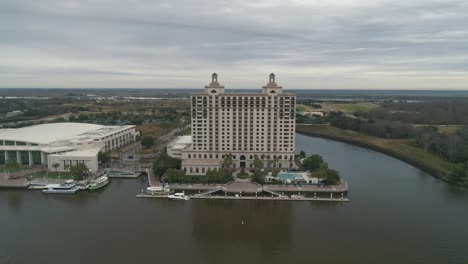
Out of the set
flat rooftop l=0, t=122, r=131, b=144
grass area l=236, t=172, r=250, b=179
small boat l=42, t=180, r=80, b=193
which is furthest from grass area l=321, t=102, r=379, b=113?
small boat l=42, t=180, r=80, b=193

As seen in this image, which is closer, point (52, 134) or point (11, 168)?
point (11, 168)

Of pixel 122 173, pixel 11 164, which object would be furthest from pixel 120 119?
pixel 122 173

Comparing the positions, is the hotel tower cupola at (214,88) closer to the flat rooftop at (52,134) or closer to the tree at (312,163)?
the tree at (312,163)

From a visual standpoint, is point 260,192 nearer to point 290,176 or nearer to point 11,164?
point 290,176

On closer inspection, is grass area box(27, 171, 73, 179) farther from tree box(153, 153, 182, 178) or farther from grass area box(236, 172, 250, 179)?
grass area box(236, 172, 250, 179)

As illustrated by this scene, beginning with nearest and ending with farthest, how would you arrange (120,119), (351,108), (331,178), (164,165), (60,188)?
(60,188) < (331,178) < (164,165) < (120,119) < (351,108)

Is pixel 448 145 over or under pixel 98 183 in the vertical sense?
over

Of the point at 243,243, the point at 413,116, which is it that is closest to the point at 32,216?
the point at 243,243
